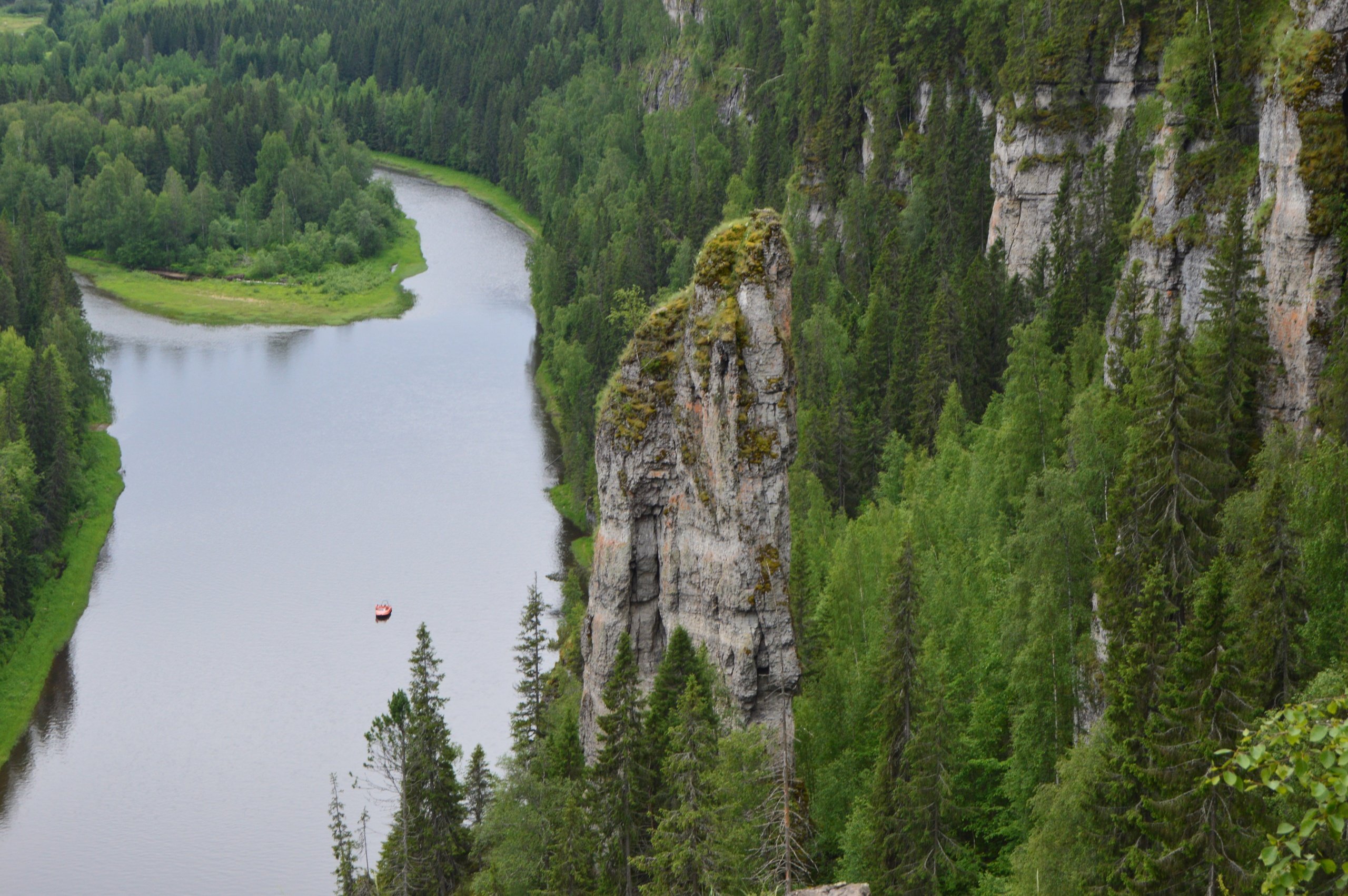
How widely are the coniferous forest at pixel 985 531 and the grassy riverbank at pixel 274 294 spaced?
28736mm

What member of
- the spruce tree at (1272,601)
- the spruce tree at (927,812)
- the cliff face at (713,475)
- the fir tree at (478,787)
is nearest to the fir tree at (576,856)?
the cliff face at (713,475)

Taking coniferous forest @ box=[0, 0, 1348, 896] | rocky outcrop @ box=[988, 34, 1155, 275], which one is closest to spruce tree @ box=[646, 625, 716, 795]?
coniferous forest @ box=[0, 0, 1348, 896]

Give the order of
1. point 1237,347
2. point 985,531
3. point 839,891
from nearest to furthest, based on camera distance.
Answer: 1. point 839,891
2. point 1237,347
3. point 985,531

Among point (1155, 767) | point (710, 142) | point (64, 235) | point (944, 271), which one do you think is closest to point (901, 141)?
point (944, 271)

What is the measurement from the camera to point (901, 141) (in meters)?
120

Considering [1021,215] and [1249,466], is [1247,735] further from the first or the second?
[1021,215]

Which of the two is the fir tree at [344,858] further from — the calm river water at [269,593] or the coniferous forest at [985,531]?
the calm river water at [269,593]

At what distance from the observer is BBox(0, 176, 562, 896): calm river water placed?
6988 cm

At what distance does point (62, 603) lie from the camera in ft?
299

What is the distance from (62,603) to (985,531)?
189 feet

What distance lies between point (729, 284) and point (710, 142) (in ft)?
354

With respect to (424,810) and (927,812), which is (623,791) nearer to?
(927,812)

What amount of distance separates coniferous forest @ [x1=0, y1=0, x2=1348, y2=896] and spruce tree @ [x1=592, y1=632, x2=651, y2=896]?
0.13m

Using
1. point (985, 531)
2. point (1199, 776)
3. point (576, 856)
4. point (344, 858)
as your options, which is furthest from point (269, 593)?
point (1199, 776)
